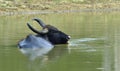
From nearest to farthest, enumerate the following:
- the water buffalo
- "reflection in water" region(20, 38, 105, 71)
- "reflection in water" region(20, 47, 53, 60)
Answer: "reflection in water" region(20, 38, 105, 71) → "reflection in water" region(20, 47, 53, 60) → the water buffalo

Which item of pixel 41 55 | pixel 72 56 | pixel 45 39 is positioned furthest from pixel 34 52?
pixel 45 39

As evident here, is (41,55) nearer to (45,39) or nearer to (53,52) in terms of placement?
(53,52)

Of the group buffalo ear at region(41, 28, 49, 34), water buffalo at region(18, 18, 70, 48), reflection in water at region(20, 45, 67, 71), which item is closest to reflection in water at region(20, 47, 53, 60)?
reflection in water at region(20, 45, 67, 71)

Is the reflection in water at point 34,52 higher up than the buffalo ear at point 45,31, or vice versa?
the buffalo ear at point 45,31

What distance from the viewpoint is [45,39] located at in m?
19.7

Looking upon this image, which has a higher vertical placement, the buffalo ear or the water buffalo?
the buffalo ear

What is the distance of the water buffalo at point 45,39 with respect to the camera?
18812mm

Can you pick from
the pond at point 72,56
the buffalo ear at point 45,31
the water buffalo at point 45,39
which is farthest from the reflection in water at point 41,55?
the buffalo ear at point 45,31

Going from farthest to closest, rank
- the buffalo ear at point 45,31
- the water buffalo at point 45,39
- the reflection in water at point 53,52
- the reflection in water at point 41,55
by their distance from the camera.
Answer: the buffalo ear at point 45,31 < the water buffalo at point 45,39 < the reflection in water at point 53,52 < the reflection in water at point 41,55

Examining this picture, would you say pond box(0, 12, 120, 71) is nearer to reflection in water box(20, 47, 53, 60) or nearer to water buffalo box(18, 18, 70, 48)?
reflection in water box(20, 47, 53, 60)

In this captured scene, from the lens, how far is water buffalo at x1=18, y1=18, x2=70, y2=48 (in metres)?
18.8

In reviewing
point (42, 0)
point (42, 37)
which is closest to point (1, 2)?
point (42, 0)

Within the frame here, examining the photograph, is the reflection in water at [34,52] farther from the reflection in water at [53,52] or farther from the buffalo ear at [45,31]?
the buffalo ear at [45,31]

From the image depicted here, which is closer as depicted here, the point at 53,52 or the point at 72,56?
the point at 72,56
